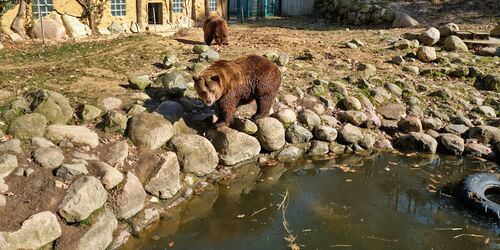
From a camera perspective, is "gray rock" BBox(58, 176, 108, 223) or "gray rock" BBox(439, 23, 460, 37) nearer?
"gray rock" BBox(58, 176, 108, 223)

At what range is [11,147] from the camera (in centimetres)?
556

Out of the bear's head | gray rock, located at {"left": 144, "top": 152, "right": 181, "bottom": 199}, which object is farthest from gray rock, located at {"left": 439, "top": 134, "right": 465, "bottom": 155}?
gray rock, located at {"left": 144, "top": 152, "right": 181, "bottom": 199}

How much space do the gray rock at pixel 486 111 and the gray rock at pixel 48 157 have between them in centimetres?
762

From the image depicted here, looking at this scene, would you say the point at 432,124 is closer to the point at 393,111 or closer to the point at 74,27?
the point at 393,111

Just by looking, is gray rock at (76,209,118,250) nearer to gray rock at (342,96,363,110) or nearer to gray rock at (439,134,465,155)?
gray rock at (342,96,363,110)

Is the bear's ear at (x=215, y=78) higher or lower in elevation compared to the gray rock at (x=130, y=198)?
higher

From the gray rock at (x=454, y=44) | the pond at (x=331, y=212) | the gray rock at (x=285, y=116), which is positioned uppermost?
the gray rock at (x=454, y=44)

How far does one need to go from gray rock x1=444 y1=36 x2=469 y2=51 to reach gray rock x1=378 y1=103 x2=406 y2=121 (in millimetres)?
4265

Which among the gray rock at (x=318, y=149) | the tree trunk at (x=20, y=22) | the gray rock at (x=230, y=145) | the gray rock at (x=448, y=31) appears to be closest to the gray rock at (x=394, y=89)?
the gray rock at (x=318, y=149)

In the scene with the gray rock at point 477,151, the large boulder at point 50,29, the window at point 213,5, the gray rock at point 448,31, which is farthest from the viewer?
the window at point 213,5

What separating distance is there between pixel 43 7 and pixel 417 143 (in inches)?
439

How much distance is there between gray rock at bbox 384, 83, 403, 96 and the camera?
9.60 metres

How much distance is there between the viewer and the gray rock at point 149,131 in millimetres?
6445

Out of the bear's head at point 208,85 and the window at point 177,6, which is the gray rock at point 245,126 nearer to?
the bear's head at point 208,85
